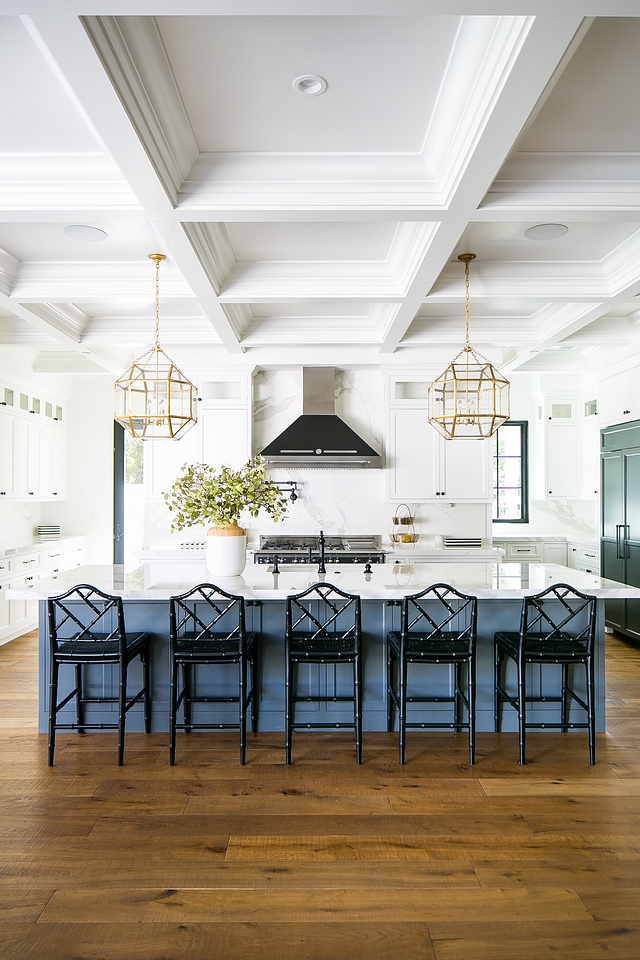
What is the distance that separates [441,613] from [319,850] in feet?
5.02

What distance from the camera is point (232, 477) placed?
11.9 feet

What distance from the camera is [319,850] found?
247cm

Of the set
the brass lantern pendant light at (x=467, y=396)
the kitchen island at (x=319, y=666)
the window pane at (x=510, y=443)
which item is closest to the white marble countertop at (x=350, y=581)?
the kitchen island at (x=319, y=666)

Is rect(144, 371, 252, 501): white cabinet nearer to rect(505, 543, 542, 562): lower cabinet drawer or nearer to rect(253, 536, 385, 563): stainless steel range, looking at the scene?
rect(253, 536, 385, 563): stainless steel range

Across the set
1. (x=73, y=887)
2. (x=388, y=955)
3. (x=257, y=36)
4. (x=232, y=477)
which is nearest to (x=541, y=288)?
(x=232, y=477)

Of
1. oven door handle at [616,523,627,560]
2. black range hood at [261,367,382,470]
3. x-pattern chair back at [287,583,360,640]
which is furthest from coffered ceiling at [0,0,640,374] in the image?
oven door handle at [616,523,627,560]

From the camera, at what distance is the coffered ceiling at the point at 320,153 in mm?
1940

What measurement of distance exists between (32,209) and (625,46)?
2.47 meters

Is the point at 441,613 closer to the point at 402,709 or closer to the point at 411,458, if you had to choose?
the point at 402,709

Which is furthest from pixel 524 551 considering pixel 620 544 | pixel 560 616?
pixel 560 616

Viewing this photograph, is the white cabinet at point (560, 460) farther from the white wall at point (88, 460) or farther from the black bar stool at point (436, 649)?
→ the white wall at point (88, 460)

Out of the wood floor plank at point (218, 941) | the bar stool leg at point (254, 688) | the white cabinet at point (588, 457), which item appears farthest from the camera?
the white cabinet at point (588, 457)

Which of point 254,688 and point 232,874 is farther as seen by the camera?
point 254,688

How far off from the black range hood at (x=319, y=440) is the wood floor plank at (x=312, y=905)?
4.20m
